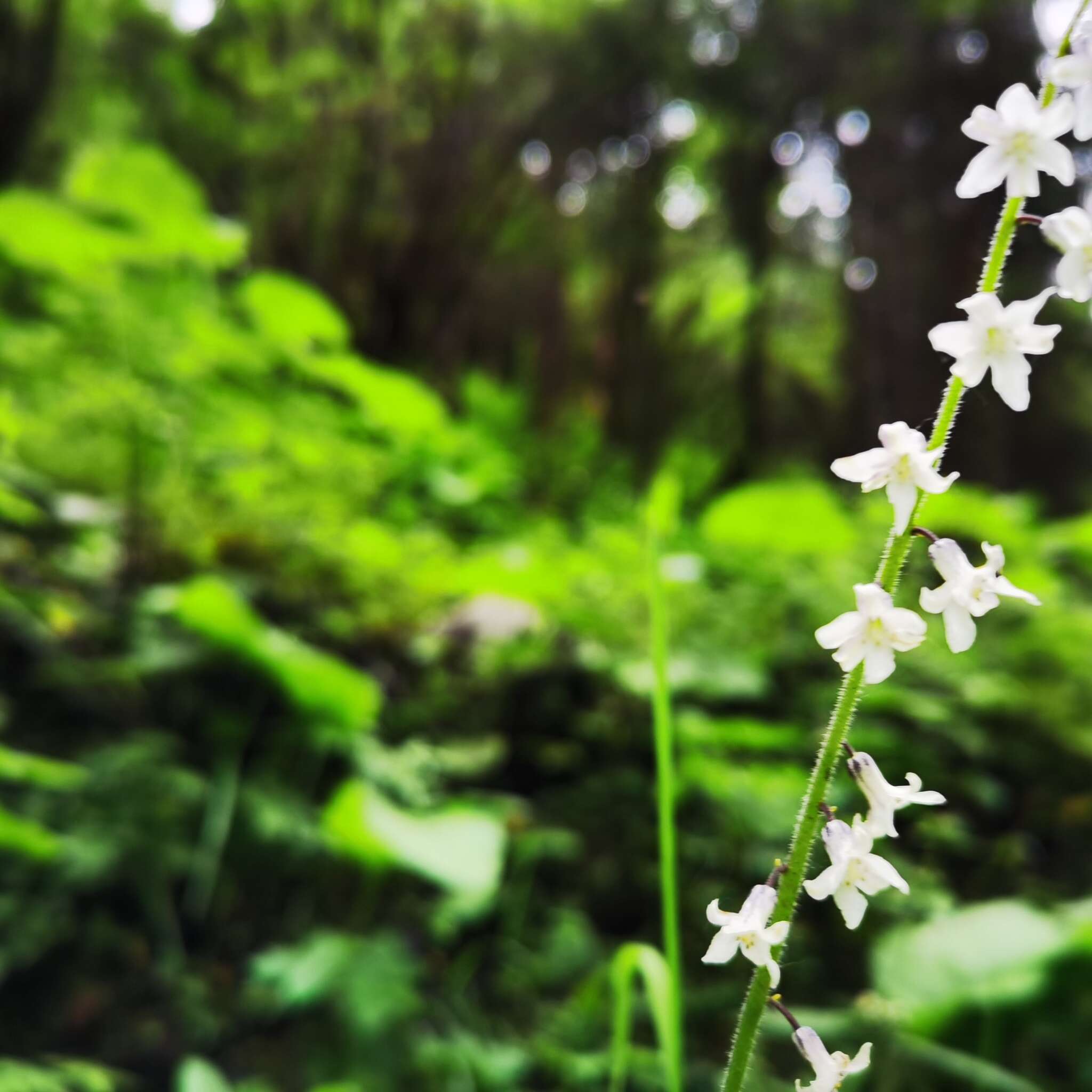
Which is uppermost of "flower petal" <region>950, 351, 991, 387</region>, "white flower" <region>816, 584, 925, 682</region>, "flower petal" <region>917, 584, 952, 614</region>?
"flower petal" <region>950, 351, 991, 387</region>

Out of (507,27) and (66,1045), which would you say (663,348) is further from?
(66,1045)

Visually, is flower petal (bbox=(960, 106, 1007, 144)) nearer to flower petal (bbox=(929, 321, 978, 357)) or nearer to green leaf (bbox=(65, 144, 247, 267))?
flower petal (bbox=(929, 321, 978, 357))

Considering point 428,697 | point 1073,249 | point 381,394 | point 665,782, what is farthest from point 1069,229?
point 381,394

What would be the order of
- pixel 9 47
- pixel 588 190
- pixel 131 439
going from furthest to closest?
pixel 588 190
pixel 9 47
pixel 131 439

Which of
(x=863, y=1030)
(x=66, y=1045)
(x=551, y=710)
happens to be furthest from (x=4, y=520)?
(x=863, y=1030)

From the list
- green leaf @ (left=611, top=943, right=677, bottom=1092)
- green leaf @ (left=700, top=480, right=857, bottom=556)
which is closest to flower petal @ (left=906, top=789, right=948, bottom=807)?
green leaf @ (left=611, top=943, right=677, bottom=1092)

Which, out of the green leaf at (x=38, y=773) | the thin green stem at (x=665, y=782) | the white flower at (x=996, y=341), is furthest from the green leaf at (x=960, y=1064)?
the green leaf at (x=38, y=773)

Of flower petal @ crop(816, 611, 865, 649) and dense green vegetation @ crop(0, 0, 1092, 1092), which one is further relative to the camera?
dense green vegetation @ crop(0, 0, 1092, 1092)

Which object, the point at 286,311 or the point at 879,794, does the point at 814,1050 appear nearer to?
the point at 879,794
